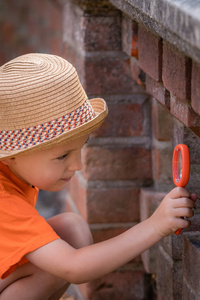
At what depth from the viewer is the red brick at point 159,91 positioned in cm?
131

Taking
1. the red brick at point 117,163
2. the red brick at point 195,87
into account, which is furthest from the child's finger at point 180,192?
the red brick at point 117,163

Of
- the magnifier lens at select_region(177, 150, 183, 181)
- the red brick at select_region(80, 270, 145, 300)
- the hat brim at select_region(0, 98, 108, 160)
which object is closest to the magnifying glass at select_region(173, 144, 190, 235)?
the magnifier lens at select_region(177, 150, 183, 181)

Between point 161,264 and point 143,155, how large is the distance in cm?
42

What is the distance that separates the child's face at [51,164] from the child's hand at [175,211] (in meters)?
0.30

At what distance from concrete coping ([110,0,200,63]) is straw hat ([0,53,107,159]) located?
346 millimetres

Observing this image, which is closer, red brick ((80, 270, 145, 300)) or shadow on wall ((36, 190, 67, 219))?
red brick ((80, 270, 145, 300))

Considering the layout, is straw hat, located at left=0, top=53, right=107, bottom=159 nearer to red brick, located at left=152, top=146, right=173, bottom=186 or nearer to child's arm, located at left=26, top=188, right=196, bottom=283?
child's arm, located at left=26, top=188, right=196, bottom=283

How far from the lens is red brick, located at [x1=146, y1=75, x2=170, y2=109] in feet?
4.29

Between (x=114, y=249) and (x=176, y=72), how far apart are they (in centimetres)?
43

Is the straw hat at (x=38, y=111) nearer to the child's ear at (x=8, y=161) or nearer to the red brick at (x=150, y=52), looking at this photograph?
the child's ear at (x=8, y=161)

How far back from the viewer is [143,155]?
189cm

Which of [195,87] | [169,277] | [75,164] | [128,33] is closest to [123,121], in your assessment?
[128,33]

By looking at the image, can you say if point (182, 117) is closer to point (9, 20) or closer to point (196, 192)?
point (196, 192)

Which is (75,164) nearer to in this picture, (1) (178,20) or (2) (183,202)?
(2) (183,202)
